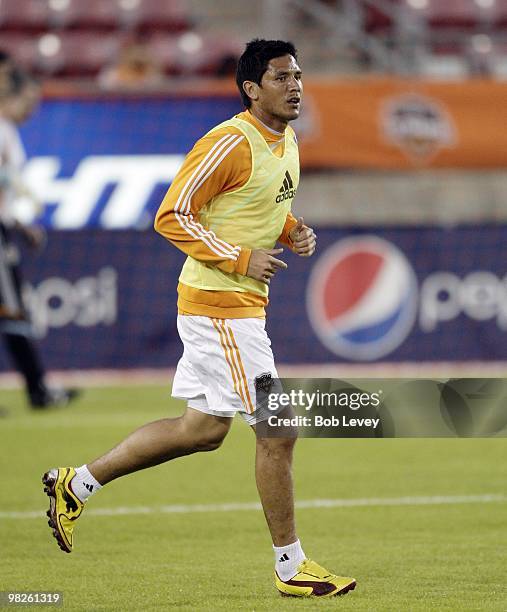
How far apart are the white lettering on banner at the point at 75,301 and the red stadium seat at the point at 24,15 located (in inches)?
222

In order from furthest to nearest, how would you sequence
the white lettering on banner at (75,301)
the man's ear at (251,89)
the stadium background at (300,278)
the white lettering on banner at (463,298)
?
1. the white lettering on banner at (463,298)
2. the white lettering on banner at (75,301)
3. the stadium background at (300,278)
4. the man's ear at (251,89)

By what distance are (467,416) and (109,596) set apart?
1.77m

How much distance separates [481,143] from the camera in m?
16.6

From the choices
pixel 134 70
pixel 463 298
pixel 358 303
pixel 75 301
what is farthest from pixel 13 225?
pixel 463 298

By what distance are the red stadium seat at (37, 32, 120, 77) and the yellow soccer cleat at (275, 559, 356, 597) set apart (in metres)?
13.2

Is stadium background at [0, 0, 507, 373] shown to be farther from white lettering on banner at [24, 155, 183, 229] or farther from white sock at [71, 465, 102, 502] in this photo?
white sock at [71, 465, 102, 502]

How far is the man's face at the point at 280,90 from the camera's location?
19.3ft

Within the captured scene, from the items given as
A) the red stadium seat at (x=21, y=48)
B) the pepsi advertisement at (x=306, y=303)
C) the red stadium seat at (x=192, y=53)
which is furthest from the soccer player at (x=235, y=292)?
the red stadium seat at (x=21, y=48)

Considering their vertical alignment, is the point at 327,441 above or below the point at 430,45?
below

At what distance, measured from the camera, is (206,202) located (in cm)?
589

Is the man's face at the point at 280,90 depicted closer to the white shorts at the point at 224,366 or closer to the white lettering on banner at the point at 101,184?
the white shorts at the point at 224,366

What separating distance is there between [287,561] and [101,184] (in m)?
10.2

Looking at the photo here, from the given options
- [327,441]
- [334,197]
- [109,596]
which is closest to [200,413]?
[109,596]

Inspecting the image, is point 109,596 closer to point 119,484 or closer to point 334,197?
point 119,484
